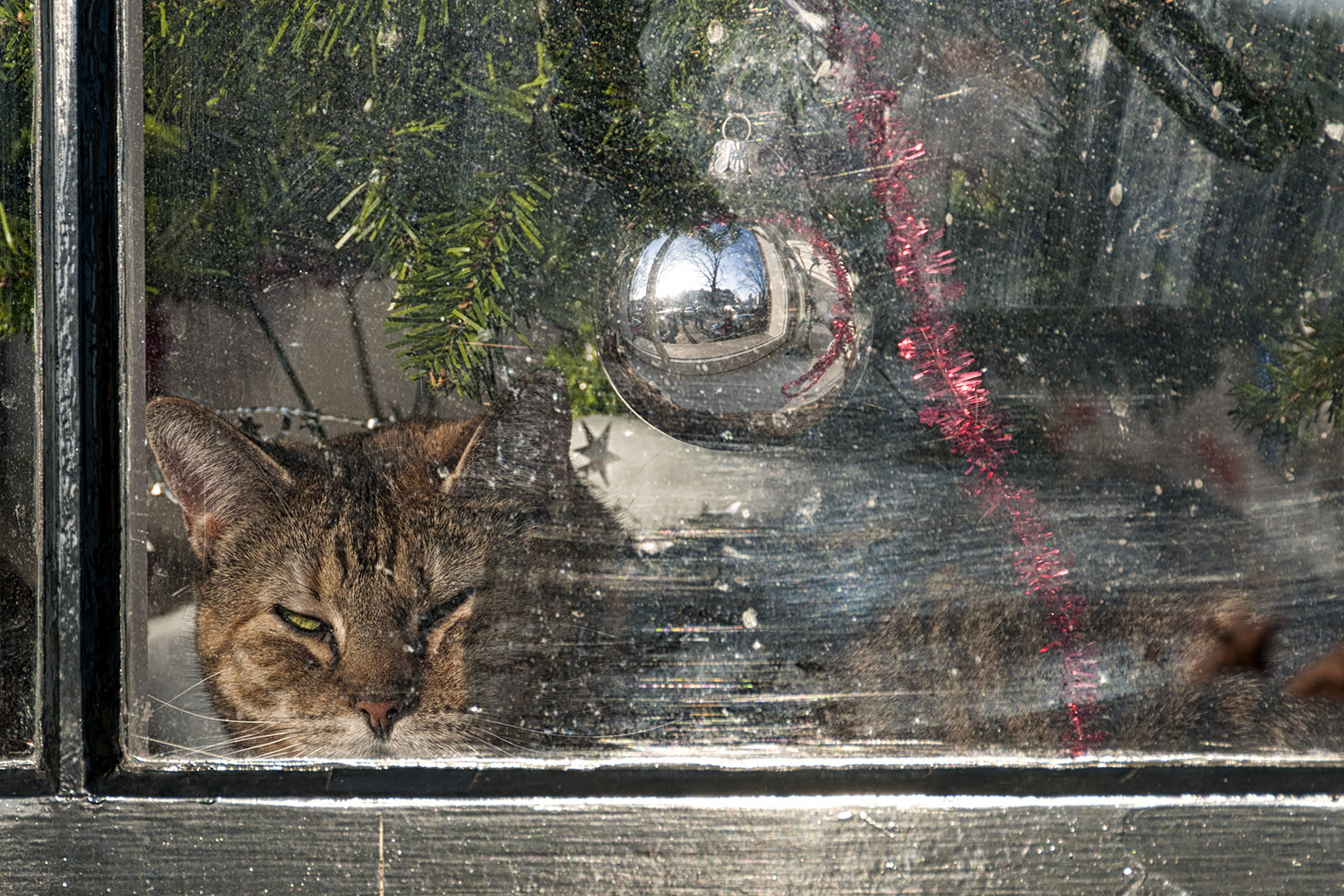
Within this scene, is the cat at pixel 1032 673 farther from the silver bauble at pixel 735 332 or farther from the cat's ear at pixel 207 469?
the cat's ear at pixel 207 469

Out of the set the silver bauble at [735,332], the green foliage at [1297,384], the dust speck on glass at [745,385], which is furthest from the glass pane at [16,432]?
the green foliage at [1297,384]

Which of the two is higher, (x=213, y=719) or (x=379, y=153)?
(x=379, y=153)

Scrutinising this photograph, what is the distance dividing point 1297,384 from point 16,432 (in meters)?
1.02

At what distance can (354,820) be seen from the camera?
708mm

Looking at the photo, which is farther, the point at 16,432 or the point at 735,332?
the point at 16,432

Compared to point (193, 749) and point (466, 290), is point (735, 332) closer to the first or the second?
point (466, 290)

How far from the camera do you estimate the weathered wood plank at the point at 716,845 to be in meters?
0.70

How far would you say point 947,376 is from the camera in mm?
678

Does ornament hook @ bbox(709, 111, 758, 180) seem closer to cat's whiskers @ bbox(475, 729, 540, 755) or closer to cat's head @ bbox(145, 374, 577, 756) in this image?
cat's head @ bbox(145, 374, 577, 756)

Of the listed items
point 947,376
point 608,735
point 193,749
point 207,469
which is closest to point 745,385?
point 947,376

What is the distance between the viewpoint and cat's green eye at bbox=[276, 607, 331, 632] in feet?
2.20

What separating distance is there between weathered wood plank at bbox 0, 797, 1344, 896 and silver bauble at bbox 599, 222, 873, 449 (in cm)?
31

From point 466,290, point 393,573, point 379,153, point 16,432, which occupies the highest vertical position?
point 379,153

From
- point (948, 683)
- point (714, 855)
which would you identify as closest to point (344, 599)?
point (714, 855)
